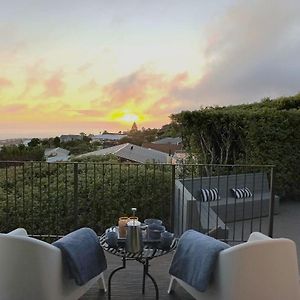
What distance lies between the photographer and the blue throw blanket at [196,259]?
2.72 metres

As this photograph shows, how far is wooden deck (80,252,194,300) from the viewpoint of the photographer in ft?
11.1

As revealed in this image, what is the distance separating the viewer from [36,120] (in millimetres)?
9688

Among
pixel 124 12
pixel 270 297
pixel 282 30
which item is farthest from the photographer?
pixel 282 30

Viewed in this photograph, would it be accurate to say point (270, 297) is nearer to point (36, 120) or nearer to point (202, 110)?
point (202, 110)

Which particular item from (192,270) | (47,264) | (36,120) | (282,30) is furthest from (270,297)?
(36,120)

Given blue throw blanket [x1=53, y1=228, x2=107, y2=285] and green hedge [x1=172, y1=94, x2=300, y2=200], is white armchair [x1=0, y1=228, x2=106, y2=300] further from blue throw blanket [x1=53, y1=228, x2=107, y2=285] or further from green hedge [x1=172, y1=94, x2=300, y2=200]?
green hedge [x1=172, y1=94, x2=300, y2=200]

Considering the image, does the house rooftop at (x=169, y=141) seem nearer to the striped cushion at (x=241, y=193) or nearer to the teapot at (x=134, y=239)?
the striped cushion at (x=241, y=193)

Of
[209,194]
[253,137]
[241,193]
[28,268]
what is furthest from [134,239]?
[253,137]

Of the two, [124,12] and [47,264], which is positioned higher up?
[124,12]

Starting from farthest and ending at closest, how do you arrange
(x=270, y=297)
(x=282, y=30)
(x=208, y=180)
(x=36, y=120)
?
(x=36, y=120) < (x=282, y=30) < (x=208, y=180) < (x=270, y=297)

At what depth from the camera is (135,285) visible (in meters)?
3.63

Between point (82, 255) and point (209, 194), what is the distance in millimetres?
4316

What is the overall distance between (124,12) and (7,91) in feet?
9.83

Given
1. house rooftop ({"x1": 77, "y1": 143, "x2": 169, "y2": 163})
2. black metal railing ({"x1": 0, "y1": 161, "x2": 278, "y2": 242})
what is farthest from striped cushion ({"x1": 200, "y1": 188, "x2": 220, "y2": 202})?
house rooftop ({"x1": 77, "y1": 143, "x2": 169, "y2": 163})
